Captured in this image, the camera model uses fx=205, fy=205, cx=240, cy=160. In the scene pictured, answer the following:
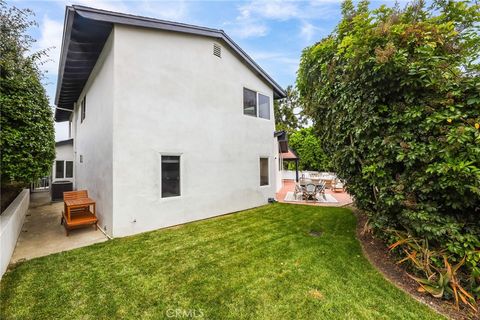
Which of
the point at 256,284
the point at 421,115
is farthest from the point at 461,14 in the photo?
the point at 256,284

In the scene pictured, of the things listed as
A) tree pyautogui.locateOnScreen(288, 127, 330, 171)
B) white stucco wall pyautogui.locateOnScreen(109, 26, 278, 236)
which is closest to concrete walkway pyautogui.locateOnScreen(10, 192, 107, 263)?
white stucco wall pyautogui.locateOnScreen(109, 26, 278, 236)

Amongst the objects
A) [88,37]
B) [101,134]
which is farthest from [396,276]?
[88,37]

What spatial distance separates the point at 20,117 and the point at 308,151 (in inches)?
934

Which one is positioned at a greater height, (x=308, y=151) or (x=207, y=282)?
(x=308, y=151)

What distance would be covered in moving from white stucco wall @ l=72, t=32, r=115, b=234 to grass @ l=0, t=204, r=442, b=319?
5.43 feet

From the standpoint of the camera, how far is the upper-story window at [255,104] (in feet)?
32.6

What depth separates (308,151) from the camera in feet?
80.0

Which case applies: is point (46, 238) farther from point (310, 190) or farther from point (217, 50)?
point (310, 190)

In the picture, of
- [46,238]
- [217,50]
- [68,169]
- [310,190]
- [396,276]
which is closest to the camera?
[396,276]

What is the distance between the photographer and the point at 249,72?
1007 centimetres

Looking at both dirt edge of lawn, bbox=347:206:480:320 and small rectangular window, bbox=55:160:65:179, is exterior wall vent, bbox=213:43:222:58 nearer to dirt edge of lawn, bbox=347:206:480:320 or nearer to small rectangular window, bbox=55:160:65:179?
dirt edge of lawn, bbox=347:206:480:320

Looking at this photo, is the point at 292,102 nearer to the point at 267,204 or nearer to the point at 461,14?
the point at 267,204

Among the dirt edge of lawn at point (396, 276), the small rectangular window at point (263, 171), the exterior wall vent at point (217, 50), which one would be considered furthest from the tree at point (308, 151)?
the dirt edge of lawn at point (396, 276)

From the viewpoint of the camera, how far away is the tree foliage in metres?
3.34
